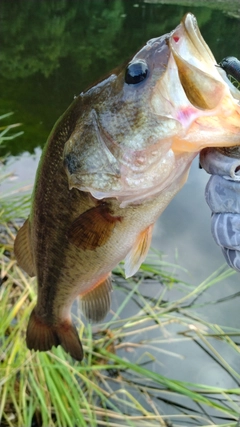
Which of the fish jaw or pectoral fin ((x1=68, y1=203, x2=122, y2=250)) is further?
pectoral fin ((x1=68, y1=203, x2=122, y2=250))

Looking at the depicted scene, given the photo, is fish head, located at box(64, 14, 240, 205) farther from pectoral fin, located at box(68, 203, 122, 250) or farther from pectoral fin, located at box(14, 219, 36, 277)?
pectoral fin, located at box(14, 219, 36, 277)

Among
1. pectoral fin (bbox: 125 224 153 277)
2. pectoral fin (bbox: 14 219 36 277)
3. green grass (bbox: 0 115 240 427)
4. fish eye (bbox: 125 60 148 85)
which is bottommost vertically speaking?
green grass (bbox: 0 115 240 427)

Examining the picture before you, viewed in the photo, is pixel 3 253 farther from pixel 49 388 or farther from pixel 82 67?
pixel 82 67

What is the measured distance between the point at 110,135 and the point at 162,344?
2.32m

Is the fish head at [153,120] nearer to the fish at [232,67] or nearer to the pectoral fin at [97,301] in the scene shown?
the fish at [232,67]

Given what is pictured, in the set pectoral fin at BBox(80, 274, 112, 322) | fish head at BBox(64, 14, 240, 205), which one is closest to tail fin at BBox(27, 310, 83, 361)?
pectoral fin at BBox(80, 274, 112, 322)

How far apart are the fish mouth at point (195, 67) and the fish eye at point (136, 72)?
0.10m

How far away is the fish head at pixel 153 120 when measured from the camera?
1023mm

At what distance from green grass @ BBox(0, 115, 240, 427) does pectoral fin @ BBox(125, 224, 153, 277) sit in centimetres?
125

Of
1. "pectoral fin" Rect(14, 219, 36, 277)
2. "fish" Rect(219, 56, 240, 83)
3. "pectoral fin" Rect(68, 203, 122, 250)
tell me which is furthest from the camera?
"pectoral fin" Rect(14, 219, 36, 277)

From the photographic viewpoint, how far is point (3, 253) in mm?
3721

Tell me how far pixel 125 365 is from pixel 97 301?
1.00m

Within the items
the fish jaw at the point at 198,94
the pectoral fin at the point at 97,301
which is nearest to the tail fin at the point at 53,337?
the pectoral fin at the point at 97,301

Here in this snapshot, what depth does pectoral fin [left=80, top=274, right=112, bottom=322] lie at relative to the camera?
1781mm
